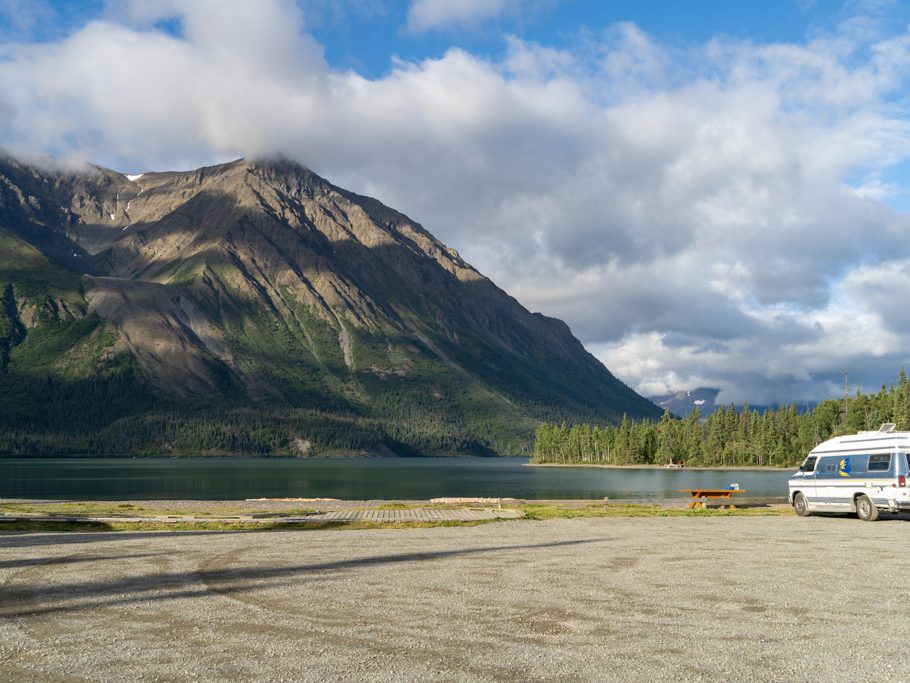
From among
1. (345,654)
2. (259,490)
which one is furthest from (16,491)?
(345,654)

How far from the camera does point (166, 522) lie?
132 ft

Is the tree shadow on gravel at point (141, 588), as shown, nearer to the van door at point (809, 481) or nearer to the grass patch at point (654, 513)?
the grass patch at point (654, 513)

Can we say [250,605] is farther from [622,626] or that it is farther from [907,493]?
[907,493]

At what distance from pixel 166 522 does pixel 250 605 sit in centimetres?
2646

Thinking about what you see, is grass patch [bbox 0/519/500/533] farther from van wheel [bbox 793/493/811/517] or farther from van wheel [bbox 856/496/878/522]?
van wheel [bbox 856/496/878/522]

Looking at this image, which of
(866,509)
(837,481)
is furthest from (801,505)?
(866,509)

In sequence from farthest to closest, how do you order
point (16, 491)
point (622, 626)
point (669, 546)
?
point (16, 491), point (669, 546), point (622, 626)

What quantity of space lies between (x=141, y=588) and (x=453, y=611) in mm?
7921

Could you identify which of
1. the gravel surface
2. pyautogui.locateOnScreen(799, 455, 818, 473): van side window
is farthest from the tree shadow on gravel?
pyautogui.locateOnScreen(799, 455, 818, 473): van side window

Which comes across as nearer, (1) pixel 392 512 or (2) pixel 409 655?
(2) pixel 409 655

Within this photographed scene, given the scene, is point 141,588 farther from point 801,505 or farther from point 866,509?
point 801,505

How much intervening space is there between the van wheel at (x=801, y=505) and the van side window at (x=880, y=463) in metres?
5.87

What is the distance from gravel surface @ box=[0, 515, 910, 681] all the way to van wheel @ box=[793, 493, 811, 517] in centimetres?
1481

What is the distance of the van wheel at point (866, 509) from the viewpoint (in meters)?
38.4
